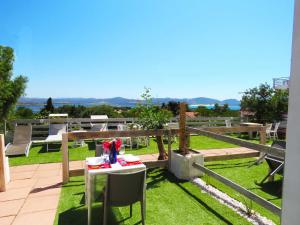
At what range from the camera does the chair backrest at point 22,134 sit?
7945mm

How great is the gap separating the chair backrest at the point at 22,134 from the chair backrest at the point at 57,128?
3.24 feet

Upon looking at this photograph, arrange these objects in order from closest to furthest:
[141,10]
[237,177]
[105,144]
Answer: [105,144] → [237,177] → [141,10]

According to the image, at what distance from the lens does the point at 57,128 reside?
30.0 ft

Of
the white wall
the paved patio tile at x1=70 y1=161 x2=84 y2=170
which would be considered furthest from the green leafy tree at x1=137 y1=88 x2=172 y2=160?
the white wall

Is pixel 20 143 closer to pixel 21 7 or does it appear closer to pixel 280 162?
pixel 21 7

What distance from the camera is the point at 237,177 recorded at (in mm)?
5016

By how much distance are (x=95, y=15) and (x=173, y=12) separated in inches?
125

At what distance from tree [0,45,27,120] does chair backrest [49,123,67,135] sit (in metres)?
1.52

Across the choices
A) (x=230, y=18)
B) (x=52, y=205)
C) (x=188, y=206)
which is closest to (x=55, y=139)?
(x=52, y=205)

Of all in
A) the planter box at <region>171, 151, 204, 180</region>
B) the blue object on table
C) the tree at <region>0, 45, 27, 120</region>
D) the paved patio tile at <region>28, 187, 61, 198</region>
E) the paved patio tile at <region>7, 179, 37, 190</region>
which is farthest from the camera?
the tree at <region>0, 45, 27, 120</region>

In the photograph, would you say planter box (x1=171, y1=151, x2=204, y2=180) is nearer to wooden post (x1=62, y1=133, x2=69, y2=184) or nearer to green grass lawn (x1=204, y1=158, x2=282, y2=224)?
green grass lawn (x1=204, y1=158, x2=282, y2=224)

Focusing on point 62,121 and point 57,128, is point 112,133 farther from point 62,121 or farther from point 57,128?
point 62,121

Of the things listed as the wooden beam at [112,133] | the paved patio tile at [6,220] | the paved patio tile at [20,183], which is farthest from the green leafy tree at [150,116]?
the paved patio tile at [6,220]

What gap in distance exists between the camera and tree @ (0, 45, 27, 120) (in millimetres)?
7879
